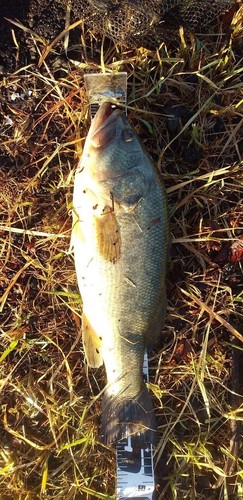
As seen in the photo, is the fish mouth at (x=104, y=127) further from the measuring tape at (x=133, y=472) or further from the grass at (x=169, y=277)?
the measuring tape at (x=133, y=472)

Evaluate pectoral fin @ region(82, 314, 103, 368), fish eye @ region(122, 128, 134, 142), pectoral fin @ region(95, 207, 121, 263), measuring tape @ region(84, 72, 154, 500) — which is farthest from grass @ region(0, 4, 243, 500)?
pectoral fin @ region(95, 207, 121, 263)

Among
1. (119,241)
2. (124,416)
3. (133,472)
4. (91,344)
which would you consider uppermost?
(119,241)

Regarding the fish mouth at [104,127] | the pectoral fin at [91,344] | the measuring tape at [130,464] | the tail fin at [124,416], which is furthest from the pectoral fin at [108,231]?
the tail fin at [124,416]

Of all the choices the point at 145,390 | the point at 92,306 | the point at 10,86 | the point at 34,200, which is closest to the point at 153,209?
the point at 92,306

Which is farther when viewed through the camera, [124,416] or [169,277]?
[169,277]

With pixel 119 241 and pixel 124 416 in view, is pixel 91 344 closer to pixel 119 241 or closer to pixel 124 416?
pixel 124 416

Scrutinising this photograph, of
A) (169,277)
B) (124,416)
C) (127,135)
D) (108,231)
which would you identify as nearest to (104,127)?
(127,135)

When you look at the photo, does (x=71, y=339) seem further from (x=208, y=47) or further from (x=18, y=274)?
(x=208, y=47)

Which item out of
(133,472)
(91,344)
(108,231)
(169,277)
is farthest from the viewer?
(169,277)
